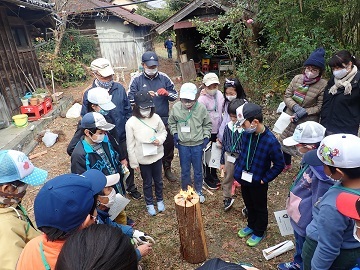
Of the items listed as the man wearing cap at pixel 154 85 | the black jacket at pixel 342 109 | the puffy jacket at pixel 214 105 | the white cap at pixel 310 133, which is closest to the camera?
the white cap at pixel 310 133

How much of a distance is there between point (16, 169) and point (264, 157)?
2.45 metres

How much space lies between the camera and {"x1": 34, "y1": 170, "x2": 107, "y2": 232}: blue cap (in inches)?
57.8

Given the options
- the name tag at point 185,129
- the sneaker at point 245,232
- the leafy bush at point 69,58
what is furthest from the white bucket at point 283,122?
the leafy bush at point 69,58

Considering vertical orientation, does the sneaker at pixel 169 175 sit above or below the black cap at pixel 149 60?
below

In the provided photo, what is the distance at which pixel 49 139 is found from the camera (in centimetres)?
726

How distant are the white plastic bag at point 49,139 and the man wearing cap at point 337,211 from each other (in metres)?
6.97

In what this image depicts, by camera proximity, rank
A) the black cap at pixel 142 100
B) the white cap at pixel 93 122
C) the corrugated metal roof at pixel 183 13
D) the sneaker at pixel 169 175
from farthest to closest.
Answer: the corrugated metal roof at pixel 183 13 < the sneaker at pixel 169 175 < the black cap at pixel 142 100 < the white cap at pixel 93 122

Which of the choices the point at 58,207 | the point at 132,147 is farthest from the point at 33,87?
the point at 58,207

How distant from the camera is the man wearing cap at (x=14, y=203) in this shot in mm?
1718

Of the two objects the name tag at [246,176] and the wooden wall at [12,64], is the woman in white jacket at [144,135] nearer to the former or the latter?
the name tag at [246,176]

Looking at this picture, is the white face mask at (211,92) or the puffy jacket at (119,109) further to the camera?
the white face mask at (211,92)

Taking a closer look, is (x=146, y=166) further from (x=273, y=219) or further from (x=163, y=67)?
(x=163, y=67)

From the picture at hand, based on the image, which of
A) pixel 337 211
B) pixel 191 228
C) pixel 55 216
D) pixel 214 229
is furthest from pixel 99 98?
pixel 337 211

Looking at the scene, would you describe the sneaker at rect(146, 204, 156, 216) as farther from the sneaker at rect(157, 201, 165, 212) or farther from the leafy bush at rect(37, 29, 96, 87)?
the leafy bush at rect(37, 29, 96, 87)
